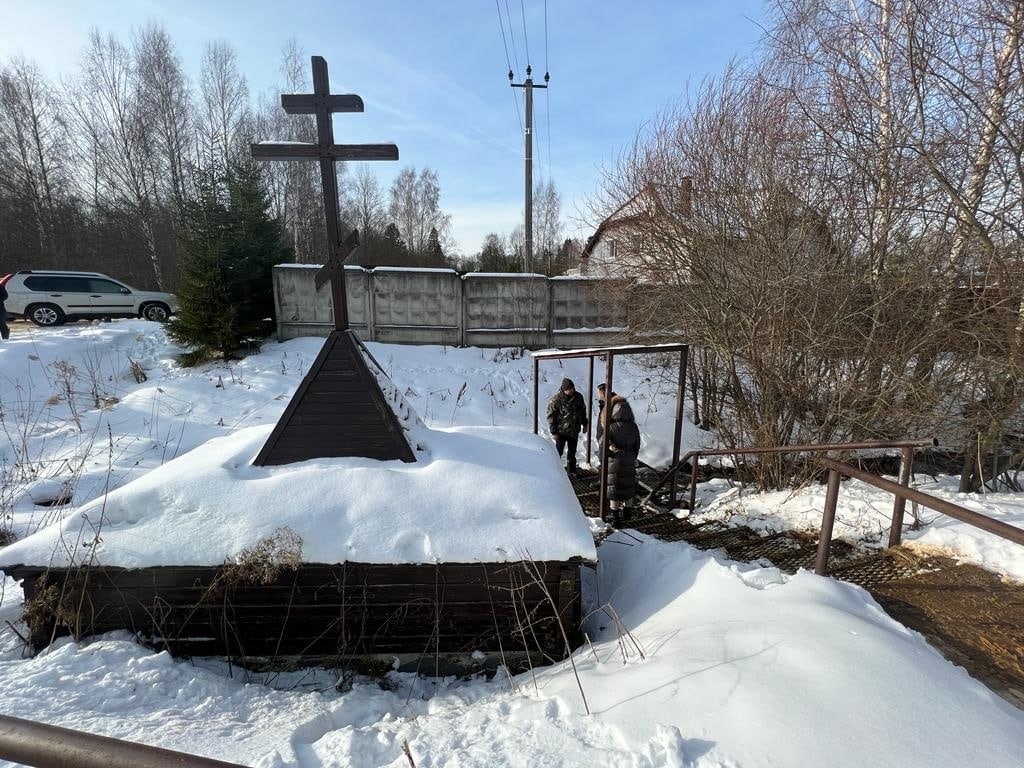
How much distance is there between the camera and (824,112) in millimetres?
6043

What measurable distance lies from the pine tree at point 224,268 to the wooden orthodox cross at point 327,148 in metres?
8.61

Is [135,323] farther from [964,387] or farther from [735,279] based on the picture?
[964,387]

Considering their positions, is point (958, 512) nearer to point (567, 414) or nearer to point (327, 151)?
point (567, 414)

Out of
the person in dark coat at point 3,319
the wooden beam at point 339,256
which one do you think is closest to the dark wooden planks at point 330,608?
the wooden beam at point 339,256

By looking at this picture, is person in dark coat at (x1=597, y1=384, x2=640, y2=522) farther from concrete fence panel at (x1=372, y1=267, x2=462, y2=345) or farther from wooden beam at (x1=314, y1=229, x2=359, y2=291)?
concrete fence panel at (x1=372, y1=267, x2=462, y2=345)

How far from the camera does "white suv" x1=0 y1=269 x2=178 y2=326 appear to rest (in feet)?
45.3

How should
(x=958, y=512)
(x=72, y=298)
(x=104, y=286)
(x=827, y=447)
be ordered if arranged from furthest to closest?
(x=104, y=286) → (x=72, y=298) → (x=827, y=447) → (x=958, y=512)

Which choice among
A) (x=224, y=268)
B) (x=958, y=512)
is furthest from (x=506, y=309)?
(x=958, y=512)

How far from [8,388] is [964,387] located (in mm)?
15673

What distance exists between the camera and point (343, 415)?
4016 mm

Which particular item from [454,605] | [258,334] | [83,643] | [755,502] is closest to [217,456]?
[83,643]

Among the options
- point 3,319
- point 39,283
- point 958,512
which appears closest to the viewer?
point 958,512

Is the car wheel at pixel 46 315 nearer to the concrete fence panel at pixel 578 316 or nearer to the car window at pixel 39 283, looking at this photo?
the car window at pixel 39 283

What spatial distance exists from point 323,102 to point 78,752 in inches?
165
